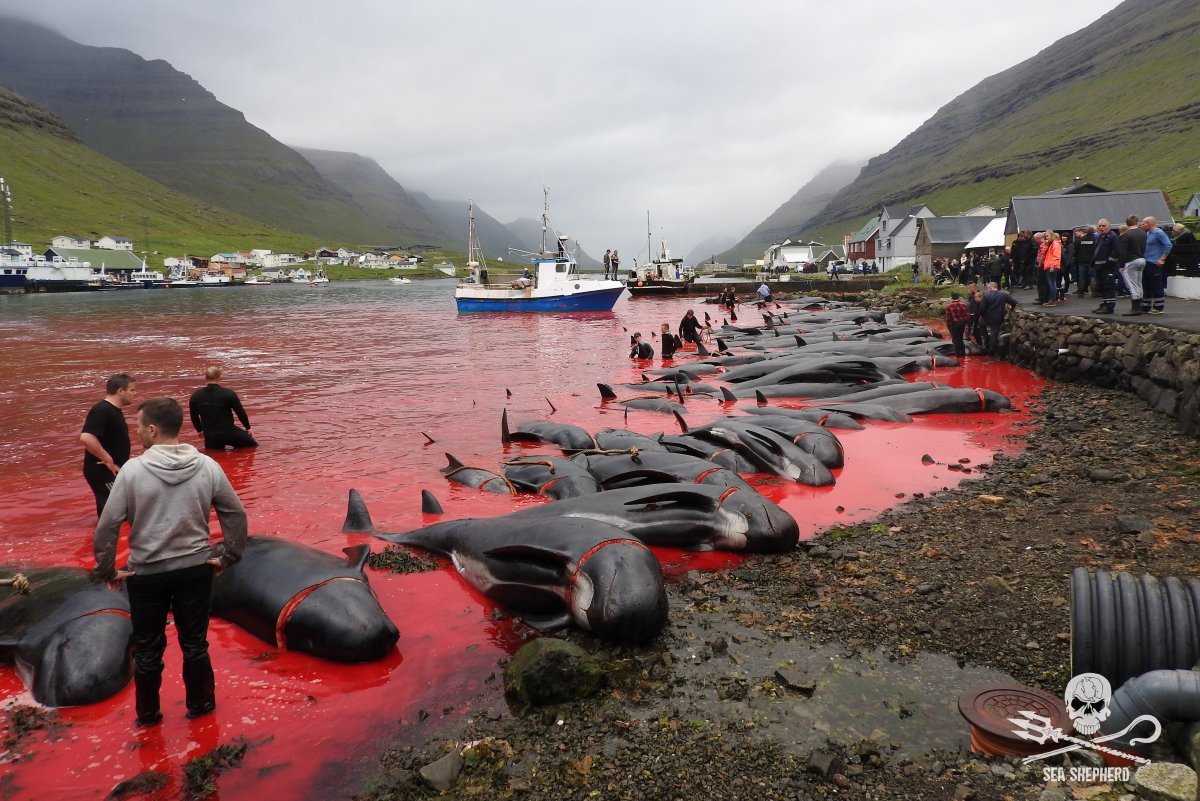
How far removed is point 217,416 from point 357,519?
230 inches

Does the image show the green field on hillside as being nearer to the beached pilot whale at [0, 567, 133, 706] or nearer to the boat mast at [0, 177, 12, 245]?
the boat mast at [0, 177, 12, 245]

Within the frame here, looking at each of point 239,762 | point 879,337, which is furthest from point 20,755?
point 879,337

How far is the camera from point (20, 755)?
16.8ft

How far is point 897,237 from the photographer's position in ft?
302

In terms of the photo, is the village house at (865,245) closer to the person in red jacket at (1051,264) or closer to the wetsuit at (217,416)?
→ the person in red jacket at (1051,264)

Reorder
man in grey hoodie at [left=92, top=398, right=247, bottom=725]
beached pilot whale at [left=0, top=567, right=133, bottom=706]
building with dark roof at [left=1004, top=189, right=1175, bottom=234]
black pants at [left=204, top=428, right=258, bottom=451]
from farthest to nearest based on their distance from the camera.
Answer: building with dark roof at [left=1004, top=189, right=1175, bottom=234]
black pants at [left=204, top=428, right=258, bottom=451]
beached pilot whale at [left=0, top=567, right=133, bottom=706]
man in grey hoodie at [left=92, top=398, right=247, bottom=725]

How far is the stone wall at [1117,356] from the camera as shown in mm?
11461

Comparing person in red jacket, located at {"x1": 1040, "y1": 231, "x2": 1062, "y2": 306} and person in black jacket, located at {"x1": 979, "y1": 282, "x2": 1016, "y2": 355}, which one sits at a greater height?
person in red jacket, located at {"x1": 1040, "y1": 231, "x2": 1062, "y2": 306}

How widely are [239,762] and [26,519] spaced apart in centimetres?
856

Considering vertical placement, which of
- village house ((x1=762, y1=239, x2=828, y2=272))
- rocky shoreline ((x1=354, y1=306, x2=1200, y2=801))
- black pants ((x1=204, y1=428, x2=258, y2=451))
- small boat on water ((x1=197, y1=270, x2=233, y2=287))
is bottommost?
rocky shoreline ((x1=354, y1=306, x2=1200, y2=801))

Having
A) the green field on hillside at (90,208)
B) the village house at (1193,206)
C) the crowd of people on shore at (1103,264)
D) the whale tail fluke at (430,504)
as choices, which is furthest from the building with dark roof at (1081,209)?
the green field on hillside at (90,208)

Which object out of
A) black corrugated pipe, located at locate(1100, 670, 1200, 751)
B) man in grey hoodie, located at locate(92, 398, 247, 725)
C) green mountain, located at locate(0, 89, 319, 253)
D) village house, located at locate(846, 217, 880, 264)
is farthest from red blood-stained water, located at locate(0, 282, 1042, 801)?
green mountain, located at locate(0, 89, 319, 253)

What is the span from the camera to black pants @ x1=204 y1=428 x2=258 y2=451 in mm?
13855

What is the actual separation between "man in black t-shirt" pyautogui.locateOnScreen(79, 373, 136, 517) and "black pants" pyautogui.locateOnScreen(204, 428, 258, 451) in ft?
16.6
